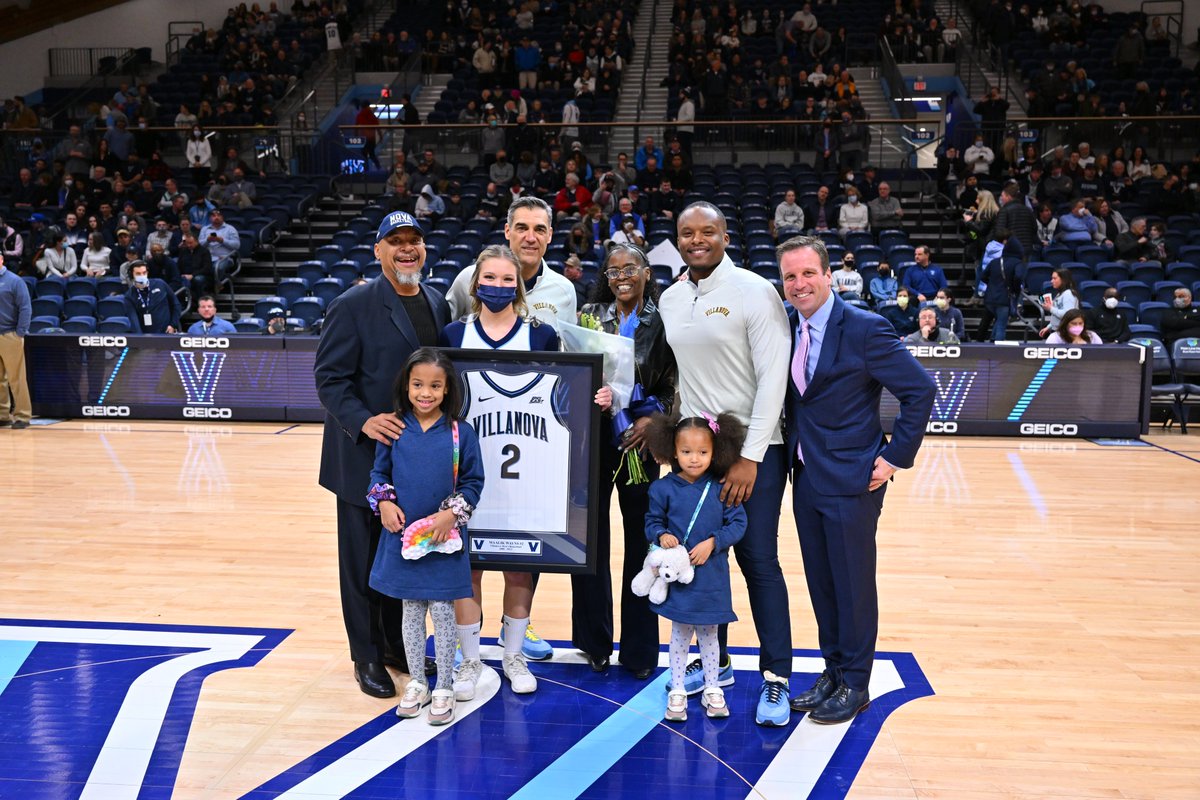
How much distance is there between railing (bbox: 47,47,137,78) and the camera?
76.3 feet

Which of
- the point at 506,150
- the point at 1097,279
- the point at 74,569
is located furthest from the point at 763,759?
the point at 506,150

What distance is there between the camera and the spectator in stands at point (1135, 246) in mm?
14133

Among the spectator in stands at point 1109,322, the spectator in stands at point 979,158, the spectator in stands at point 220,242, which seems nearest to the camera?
the spectator in stands at point 1109,322

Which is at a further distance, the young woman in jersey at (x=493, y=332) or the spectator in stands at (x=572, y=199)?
the spectator in stands at (x=572, y=199)

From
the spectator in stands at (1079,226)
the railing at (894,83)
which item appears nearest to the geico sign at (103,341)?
the spectator in stands at (1079,226)

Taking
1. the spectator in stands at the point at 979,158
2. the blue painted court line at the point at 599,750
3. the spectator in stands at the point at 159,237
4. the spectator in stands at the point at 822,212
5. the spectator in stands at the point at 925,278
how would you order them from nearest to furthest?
the blue painted court line at the point at 599,750
the spectator in stands at the point at 925,278
the spectator in stands at the point at 159,237
the spectator in stands at the point at 822,212
the spectator in stands at the point at 979,158

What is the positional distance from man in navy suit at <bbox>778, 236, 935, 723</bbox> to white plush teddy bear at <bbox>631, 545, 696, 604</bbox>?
48cm

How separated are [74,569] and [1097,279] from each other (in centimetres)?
1224

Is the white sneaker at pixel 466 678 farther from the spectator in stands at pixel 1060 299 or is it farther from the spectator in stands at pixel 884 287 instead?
the spectator in stands at pixel 884 287

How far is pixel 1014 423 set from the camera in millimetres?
10508

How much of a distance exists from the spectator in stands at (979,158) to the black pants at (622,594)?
46.8 ft

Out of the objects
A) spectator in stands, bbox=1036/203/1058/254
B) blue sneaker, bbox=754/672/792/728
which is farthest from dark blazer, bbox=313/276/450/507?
spectator in stands, bbox=1036/203/1058/254

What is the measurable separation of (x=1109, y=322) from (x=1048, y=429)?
195 centimetres

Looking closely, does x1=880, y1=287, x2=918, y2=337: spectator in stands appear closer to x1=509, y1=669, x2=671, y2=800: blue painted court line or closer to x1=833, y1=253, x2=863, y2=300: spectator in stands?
x1=833, y1=253, x2=863, y2=300: spectator in stands
